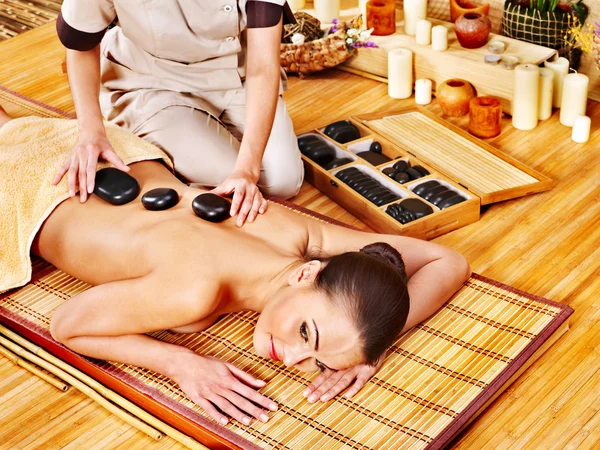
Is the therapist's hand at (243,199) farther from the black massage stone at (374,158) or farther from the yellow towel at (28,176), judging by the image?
the black massage stone at (374,158)

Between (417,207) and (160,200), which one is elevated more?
(160,200)

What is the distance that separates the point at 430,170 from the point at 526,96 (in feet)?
2.12

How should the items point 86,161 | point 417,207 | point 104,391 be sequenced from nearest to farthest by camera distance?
point 104,391 < point 86,161 < point 417,207

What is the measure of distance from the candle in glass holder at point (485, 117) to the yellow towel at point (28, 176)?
4.68 ft

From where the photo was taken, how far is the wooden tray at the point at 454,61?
3.64 metres

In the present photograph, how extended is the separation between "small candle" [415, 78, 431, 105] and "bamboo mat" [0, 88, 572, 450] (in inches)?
57.1

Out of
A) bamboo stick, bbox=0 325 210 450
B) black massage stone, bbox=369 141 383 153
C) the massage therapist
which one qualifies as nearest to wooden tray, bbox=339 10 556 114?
black massage stone, bbox=369 141 383 153

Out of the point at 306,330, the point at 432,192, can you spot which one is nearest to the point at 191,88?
the point at 432,192

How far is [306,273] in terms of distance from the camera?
6.82 feet

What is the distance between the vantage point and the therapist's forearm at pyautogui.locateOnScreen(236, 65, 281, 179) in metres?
2.70

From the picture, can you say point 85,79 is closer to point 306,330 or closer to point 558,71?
point 306,330

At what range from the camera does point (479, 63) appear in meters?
3.68

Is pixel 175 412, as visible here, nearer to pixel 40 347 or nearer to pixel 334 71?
pixel 40 347

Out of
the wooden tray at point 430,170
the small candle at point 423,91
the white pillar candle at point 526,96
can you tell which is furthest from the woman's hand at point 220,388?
the small candle at point 423,91
